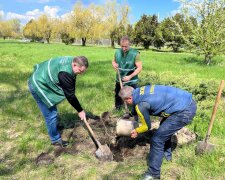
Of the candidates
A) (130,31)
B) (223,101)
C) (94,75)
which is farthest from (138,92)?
(130,31)

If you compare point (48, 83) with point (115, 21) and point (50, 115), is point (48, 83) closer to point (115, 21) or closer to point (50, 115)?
point (50, 115)

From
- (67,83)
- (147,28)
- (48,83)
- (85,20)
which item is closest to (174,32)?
(48,83)

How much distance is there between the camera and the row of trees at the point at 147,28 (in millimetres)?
16812

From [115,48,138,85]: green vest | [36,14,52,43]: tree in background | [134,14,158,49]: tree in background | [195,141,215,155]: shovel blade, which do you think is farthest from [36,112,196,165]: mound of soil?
[36,14,52,43]: tree in background

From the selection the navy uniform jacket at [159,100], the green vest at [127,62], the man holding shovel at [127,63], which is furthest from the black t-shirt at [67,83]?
the green vest at [127,62]

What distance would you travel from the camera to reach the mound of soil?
559 centimetres

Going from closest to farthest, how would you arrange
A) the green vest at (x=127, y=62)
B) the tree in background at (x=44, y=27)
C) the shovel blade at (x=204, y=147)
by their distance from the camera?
the shovel blade at (x=204, y=147) → the green vest at (x=127, y=62) → the tree in background at (x=44, y=27)

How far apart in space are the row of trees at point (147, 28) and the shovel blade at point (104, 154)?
12.7 m

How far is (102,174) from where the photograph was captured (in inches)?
192

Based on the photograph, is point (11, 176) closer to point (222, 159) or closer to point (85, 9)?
point (222, 159)

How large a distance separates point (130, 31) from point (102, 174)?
170 feet

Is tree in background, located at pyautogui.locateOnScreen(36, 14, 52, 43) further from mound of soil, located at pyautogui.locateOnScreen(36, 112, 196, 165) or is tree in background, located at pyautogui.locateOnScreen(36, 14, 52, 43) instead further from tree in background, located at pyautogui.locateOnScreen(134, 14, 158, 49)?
mound of soil, located at pyautogui.locateOnScreen(36, 112, 196, 165)

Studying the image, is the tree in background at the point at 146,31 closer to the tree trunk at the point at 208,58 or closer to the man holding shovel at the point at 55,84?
the tree trunk at the point at 208,58

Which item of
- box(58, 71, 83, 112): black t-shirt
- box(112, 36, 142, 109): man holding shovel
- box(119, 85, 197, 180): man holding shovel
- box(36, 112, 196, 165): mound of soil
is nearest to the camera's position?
box(119, 85, 197, 180): man holding shovel
